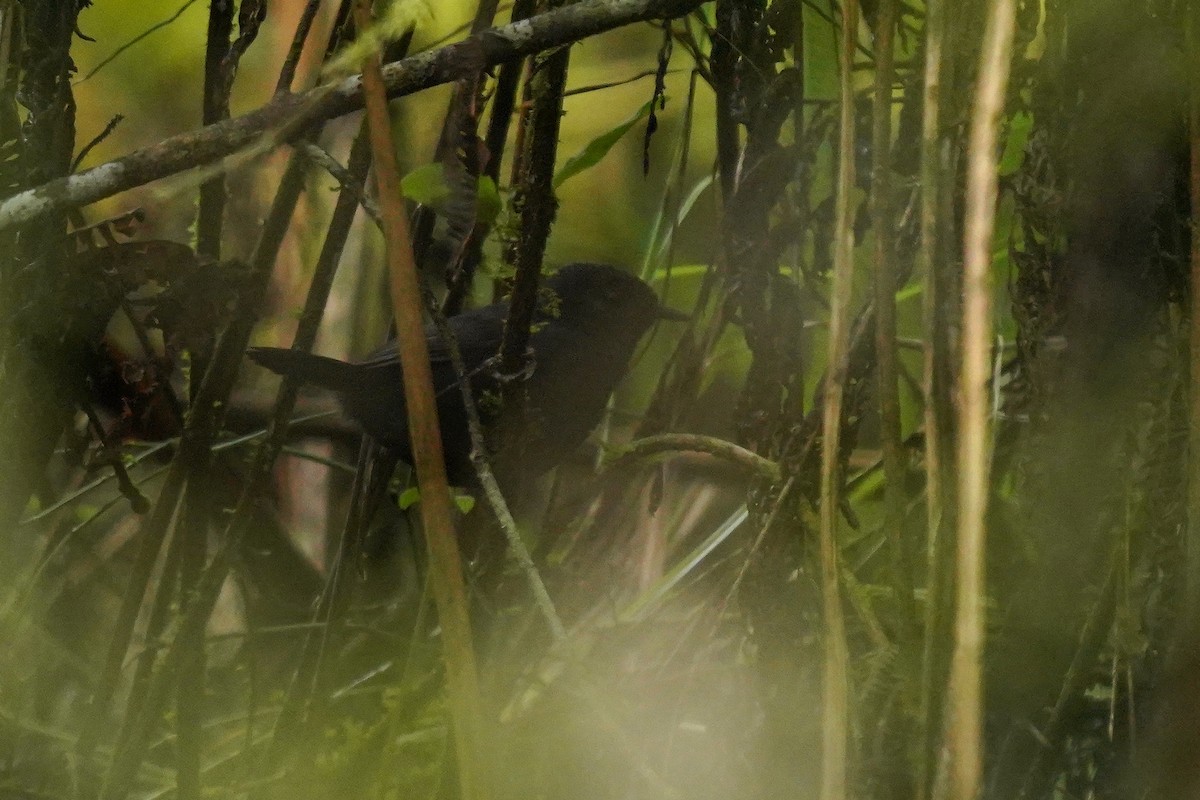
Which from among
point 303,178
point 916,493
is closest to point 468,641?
point 916,493

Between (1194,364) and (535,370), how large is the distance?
2.14ft

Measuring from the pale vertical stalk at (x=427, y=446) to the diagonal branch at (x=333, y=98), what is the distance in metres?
0.16

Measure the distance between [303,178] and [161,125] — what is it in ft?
0.51

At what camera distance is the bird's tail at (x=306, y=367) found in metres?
1.08

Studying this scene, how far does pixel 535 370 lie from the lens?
117 centimetres

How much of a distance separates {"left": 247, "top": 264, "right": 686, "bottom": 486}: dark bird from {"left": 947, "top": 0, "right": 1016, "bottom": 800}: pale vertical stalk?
1.40ft

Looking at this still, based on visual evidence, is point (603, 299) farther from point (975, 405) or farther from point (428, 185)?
point (975, 405)

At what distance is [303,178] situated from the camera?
1070mm

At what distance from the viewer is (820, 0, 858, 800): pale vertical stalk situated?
2.56 ft

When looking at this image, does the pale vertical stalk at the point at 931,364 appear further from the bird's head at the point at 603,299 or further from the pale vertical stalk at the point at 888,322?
the bird's head at the point at 603,299

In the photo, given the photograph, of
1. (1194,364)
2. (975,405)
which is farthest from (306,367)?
(1194,364)

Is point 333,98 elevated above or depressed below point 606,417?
above

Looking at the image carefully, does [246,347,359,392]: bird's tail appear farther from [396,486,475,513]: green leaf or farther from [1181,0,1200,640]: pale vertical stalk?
[1181,0,1200,640]: pale vertical stalk

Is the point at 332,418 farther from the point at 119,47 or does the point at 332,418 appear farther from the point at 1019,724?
the point at 1019,724
